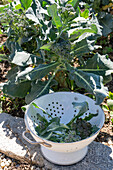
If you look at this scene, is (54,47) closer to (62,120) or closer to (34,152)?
(62,120)

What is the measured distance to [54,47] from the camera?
2.36 meters

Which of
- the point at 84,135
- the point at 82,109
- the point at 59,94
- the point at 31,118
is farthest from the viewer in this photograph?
the point at 59,94

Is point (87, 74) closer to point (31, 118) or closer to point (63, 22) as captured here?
point (63, 22)

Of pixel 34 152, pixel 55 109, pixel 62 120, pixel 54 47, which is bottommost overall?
pixel 34 152

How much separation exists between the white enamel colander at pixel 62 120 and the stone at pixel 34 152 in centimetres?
6

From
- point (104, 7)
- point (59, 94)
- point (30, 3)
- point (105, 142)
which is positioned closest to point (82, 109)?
point (59, 94)

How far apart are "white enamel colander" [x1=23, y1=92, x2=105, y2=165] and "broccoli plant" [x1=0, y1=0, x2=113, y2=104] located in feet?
0.53

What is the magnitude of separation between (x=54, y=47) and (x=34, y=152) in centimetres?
105

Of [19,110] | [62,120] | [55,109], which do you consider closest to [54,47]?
[55,109]

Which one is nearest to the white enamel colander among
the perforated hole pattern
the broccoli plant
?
the perforated hole pattern

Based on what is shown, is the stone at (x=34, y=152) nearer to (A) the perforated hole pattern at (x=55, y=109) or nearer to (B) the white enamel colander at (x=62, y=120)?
(B) the white enamel colander at (x=62, y=120)

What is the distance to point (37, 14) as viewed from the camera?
102 inches

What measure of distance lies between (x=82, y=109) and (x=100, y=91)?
0.37 metres

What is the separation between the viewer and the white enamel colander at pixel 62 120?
1.95 m
